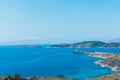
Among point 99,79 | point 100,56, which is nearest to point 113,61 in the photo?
point 100,56

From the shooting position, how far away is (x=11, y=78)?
36.6 metres

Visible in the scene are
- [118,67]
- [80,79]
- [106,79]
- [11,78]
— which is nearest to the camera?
[11,78]

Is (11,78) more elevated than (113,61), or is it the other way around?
(11,78)

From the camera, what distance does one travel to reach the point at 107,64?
143m

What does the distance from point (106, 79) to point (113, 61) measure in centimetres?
6541

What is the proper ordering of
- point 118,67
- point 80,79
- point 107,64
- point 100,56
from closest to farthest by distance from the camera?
point 80,79
point 118,67
point 107,64
point 100,56

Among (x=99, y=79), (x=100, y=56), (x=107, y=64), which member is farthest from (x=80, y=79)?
(x=100, y=56)

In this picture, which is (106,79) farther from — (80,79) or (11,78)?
(11,78)

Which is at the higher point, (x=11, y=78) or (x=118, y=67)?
(x=11, y=78)

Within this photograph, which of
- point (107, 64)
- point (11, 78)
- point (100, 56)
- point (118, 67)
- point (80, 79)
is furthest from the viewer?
point (100, 56)

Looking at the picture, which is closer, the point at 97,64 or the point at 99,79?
the point at 99,79

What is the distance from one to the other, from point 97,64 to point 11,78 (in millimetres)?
116584

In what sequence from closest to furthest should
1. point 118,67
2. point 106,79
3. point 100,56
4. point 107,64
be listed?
point 106,79 → point 118,67 → point 107,64 → point 100,56

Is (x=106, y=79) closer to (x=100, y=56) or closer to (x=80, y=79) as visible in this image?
(x=80, y=79)
